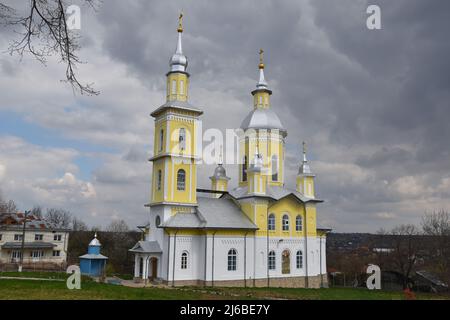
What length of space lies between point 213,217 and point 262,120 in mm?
10997

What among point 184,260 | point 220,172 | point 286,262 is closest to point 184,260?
point 184,260

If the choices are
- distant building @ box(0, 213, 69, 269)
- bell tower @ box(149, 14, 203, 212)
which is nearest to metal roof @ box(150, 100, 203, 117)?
bell tower @ box(149, 14, 203, 212)

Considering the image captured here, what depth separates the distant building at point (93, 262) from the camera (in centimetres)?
3083

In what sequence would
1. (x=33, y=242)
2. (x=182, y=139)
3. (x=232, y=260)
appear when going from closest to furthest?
(x=232, y=260) → (x=182, y=139) → (x=33, y=242)

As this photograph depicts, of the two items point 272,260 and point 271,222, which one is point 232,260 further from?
point 271,222

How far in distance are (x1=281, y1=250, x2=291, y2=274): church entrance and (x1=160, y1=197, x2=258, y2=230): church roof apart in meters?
3.67

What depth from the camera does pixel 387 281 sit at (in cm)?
4809

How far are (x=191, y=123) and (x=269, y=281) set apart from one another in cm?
1221

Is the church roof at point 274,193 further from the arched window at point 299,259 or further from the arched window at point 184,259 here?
the arched window at point 184,259

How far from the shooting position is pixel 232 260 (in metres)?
28.6

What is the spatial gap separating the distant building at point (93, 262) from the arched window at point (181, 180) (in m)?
8.12

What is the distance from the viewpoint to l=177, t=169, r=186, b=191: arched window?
94.2ft
